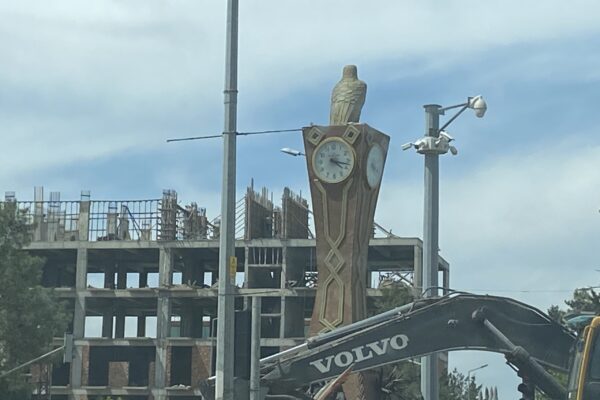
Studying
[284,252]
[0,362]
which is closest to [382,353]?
[0,362]

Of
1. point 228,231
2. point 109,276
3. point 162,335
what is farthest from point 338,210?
point 228,231

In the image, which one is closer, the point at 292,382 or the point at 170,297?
→ the point at 292,382

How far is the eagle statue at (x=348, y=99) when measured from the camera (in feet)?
199

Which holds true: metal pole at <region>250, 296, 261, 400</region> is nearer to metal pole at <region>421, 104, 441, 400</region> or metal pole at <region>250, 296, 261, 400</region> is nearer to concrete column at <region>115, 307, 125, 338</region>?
metal pole at <region>421, 104, 441, 400</region>

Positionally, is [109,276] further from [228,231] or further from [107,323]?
[228,231]

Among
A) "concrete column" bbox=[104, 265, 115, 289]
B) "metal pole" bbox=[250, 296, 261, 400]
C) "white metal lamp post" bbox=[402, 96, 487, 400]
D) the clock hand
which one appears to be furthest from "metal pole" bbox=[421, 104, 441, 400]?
"concrete column" bbox=[104, 265, 115, 289]

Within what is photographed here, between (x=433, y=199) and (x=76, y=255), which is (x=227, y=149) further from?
(x=76, y=255)

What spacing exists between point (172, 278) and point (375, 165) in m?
32.3

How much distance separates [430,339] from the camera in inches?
843

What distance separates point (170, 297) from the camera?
88.8 m

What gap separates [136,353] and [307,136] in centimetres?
3603

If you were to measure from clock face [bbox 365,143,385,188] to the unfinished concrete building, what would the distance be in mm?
22883

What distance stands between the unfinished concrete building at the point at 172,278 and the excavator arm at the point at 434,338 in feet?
204

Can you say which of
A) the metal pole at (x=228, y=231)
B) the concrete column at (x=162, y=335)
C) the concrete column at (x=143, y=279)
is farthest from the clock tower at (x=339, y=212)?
the concrete column at (x=143, y=279)
